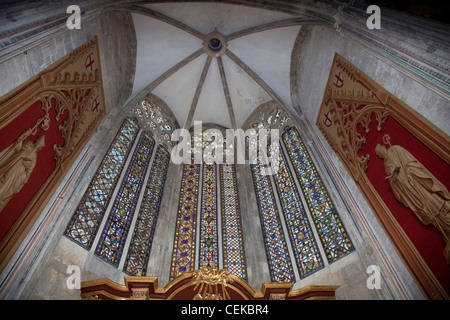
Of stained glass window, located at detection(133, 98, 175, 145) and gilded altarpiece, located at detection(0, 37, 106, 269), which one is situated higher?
stained glass window, located at detection(133, 98, 175, 145)

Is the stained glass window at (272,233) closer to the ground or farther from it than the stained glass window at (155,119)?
closer to the ground

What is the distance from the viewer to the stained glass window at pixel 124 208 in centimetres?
645

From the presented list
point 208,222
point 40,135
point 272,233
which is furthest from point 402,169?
point 40,135

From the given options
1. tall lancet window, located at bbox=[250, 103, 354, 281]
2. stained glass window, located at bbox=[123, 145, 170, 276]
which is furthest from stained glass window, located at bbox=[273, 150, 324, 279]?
stained glass window, located at bbox=[123, 145, 170, 276]

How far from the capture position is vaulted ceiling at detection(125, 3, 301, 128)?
992 centimetres

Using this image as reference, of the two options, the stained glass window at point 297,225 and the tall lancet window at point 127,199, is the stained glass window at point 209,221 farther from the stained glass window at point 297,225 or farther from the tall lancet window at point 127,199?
the stained glass window at point 297,225

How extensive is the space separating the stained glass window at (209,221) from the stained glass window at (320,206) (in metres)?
2.54

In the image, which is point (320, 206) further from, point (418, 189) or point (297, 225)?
point (418, 189)

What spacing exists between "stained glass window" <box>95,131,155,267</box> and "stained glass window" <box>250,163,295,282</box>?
337 cm

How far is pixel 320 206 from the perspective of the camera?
7.15 metres

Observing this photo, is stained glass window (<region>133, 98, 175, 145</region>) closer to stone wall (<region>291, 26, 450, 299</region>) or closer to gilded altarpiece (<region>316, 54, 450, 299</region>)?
stone wall (<region>291, 26, 450, 299</region>)

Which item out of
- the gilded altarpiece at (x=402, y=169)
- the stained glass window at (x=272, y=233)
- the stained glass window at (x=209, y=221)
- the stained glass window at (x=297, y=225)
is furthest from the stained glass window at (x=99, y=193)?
the gilded altarpiece at (x=402, y=169)

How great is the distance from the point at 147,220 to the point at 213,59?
650cm
